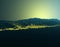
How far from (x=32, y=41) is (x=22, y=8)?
60.6 inches

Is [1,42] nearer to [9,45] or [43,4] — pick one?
[9,45]

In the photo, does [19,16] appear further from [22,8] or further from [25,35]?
[25,35]

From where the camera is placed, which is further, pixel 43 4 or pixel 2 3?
pixel 43 4

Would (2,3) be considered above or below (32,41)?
above

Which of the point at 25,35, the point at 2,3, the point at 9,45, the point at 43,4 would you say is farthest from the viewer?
the point at 43,4

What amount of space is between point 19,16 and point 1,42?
5.02 feet

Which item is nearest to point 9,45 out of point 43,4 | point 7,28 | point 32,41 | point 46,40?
point 32,41

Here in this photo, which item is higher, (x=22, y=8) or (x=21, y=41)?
(x=22, y=8)

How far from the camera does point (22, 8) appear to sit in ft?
8.63

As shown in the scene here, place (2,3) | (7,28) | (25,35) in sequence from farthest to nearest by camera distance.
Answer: (2,3), (7,28), (25,35)

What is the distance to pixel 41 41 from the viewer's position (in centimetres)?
115

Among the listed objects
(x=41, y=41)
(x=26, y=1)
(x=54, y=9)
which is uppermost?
(x=26, y=1)

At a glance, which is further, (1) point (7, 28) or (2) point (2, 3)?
(2) point (2, 3)

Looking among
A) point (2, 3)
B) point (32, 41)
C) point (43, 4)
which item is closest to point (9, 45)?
point (32, 41)
